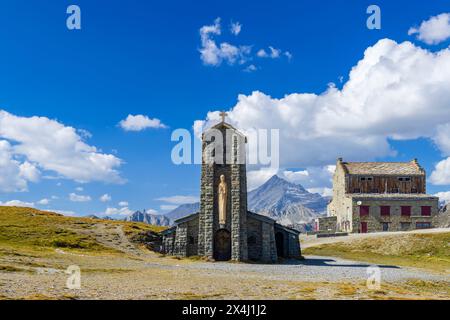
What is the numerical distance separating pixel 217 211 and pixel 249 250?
4568 millimetres

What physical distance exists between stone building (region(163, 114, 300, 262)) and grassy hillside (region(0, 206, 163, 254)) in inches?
319

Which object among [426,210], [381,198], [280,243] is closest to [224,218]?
[280,243]

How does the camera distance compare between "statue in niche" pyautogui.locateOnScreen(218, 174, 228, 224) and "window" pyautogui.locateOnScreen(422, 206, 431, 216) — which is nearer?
"statue in niche" pyautogui.locateOnScreen(218, 174, 228, 224)

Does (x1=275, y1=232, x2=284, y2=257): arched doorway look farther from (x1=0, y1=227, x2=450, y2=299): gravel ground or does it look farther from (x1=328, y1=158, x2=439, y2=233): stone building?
(x1=328, y1=158, x2=439, y2=233): stone building

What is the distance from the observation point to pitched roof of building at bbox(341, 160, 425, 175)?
78000 mm

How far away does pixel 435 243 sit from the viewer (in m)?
56.5

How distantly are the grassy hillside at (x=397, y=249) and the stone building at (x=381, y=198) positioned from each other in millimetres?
13141

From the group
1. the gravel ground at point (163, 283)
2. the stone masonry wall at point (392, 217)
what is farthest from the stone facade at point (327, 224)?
the gravel ground at point (163, 283)

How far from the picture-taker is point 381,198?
73625 millimetres

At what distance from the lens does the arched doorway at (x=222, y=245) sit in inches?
1632

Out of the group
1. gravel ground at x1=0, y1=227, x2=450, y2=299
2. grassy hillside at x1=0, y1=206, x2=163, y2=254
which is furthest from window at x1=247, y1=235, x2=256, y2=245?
grassy hillside at x1=0, y1=206, x2=163, y2=254

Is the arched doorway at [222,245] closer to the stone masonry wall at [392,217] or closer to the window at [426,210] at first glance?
the stone masonry wall at [392,217]

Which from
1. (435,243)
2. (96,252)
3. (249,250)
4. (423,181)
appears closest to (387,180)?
(423,181)
